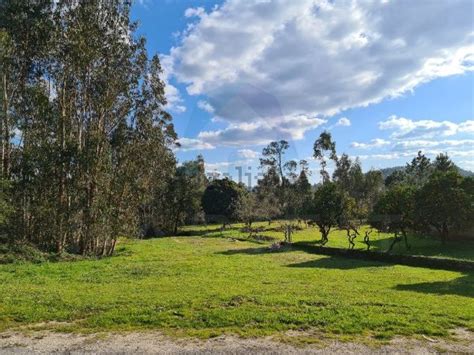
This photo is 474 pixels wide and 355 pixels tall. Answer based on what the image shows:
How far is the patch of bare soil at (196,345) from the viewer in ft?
23.3

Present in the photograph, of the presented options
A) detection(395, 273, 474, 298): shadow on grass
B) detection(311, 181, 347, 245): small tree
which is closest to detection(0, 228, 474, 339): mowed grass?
detection(395, 273, 474, 298): shadow on grass

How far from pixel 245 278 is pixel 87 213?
558 inches

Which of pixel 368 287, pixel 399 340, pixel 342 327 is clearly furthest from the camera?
pixel 368 287

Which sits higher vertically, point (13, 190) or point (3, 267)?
point (13, 190)

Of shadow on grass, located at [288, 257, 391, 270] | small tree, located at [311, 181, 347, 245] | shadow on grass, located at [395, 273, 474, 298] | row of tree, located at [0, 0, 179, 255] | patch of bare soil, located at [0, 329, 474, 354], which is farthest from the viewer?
small tree, located at [311, 181, 347, 245]

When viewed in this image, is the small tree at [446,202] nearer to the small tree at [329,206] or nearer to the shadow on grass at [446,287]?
the small tree at [329,206]

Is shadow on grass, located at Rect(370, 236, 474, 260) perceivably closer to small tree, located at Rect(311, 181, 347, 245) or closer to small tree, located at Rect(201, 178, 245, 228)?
small tree, located at Rect(311, 181, 347, 245)

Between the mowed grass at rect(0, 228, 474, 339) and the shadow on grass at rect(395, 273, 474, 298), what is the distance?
4 centimetres

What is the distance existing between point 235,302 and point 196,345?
332 cm

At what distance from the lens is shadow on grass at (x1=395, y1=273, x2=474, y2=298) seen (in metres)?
13.5

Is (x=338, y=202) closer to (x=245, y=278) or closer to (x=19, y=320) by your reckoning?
(x=245, y=278)

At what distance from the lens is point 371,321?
860 centimetres

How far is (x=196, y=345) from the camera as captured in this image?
7391mm

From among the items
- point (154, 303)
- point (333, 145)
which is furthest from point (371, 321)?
point (333, 145)
